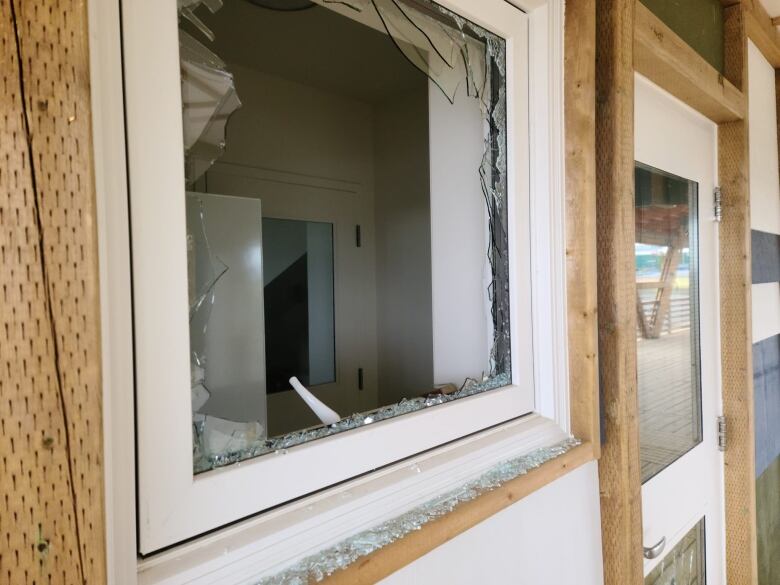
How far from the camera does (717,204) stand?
162 cm

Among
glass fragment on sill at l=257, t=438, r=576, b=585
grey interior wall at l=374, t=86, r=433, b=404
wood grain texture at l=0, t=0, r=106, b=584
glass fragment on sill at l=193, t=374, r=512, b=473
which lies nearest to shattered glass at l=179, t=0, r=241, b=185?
wood grain texture at l=0, t=0, r=106, b=584

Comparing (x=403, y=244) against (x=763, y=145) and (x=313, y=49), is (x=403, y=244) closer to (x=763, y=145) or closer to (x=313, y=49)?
(x=313, y=49)

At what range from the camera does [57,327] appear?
14.1 inches

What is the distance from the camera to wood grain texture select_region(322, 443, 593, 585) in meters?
0.55

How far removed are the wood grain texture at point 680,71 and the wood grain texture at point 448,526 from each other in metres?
0.95

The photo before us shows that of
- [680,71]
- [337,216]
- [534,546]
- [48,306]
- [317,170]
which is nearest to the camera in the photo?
[48,306]

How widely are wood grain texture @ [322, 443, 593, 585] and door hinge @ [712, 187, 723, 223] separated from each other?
1.20 m

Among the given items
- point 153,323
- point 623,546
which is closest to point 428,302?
point 623,546

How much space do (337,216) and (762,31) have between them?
2.02 m

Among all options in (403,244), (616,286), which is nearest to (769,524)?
(616,286)

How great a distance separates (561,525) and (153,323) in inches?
32.2

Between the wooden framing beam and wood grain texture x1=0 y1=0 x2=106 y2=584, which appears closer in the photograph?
wood grain texture x1=0 y1=0 x2=106 y2=584

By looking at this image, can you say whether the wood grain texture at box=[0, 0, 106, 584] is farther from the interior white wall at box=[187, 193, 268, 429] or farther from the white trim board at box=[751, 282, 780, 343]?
the white trim board at box=[751, 282, 780, 343]

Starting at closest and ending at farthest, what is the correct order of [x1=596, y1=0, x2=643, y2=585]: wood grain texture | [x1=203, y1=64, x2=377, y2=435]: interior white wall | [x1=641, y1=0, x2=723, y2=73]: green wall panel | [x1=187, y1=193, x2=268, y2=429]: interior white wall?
[x1=187, y1=193, x2=268, y2=429]: interior white wall < [x1=596, y1=0, x2=643, y2=585]: wood grain texture < [x1=641, y1=0, x2=723, y2=73]: green wall panel < [x1=203, y1=64, x2=377, y2=435]: interior white wall
